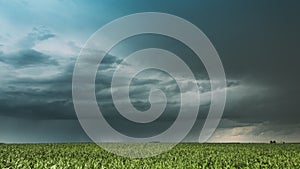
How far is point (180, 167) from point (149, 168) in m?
2.04

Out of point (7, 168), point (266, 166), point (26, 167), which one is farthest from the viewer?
point (266, 166)

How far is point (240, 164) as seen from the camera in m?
29.4

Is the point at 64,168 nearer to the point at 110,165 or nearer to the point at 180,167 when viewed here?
the point at 110,165

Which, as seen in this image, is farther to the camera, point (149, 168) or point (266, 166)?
point (266, 166)

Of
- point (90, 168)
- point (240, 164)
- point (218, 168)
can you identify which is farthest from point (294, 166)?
point (90, 168)

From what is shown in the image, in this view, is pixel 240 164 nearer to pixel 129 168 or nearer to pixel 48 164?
pixel 129 168

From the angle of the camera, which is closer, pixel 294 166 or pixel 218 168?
pixel 218 168

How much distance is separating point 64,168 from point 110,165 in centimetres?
301

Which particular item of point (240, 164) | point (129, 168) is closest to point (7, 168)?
point (129, 168)

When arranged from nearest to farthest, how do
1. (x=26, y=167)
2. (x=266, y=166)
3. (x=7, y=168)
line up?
(x=7, y=168) < (x=26, y=167) < (x=266, y=166)

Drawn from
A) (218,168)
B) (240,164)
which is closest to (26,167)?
(218,168)

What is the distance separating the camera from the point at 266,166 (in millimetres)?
27750

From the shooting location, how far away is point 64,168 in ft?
78.4

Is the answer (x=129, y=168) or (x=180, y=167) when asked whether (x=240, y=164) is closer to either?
(x=180, y=167)
